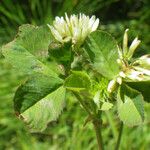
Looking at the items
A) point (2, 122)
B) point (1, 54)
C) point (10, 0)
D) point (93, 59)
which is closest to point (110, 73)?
point (93, 59)

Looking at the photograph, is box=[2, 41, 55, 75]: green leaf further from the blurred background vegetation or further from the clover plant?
the blurred background vegetation

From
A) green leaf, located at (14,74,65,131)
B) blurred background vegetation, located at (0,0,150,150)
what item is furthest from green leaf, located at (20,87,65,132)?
blurred background vegetation, located at (0,0,150,150)

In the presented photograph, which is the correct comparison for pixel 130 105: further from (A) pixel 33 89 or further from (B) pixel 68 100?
(B) pixel 68 100

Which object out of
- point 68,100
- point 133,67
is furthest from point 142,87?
point 68,100

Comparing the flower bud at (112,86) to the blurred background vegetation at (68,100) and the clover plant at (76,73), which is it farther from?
the blurred background vegetation at (68,100)

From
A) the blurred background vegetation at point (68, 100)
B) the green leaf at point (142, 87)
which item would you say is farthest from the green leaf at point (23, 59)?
the blurred background vegetation at point (68, 100)

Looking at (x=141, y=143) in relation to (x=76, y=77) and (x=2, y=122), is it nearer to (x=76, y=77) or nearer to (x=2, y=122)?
(x=2, y=122)
